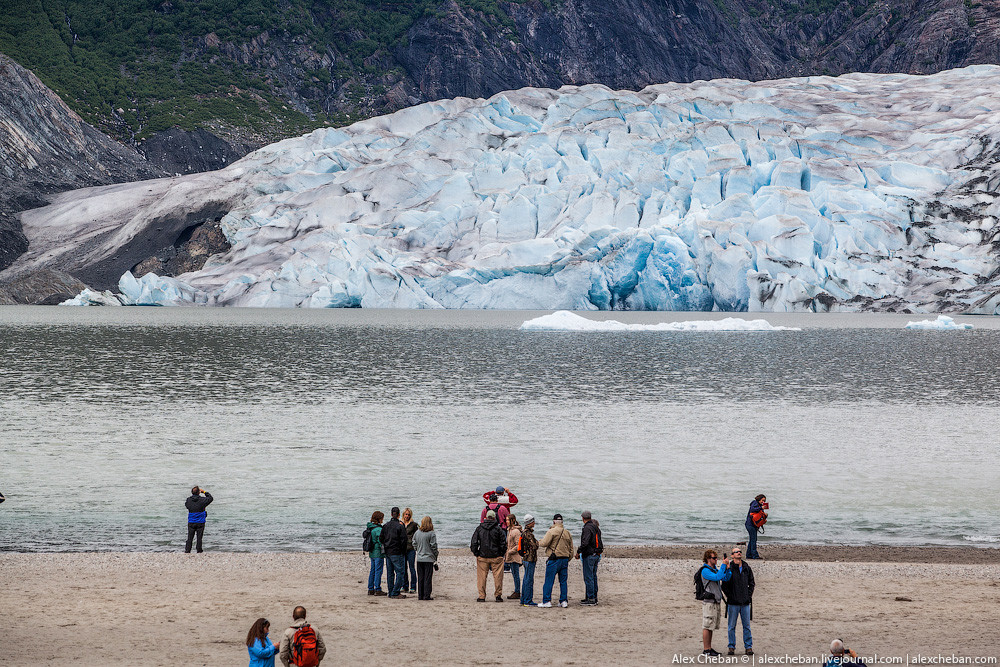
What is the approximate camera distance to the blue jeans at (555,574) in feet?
37.1

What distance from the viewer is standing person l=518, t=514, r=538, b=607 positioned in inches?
444

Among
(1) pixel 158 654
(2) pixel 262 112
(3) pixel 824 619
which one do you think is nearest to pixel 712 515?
(3) pixel 824 619

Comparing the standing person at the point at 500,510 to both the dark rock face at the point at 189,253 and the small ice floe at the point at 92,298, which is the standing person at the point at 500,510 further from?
the dark rock face at the point at 189,253

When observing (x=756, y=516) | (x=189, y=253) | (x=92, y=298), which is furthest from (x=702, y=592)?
(x=189, y=253)

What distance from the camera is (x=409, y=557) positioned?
40.2 feet

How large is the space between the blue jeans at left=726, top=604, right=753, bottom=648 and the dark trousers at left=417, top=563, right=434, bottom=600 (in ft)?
11.0

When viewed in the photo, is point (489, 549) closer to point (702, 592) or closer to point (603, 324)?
point (702, 592)

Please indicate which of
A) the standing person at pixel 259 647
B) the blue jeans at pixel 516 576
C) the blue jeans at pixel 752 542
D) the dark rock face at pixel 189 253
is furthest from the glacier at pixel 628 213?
the standing person at pixel 259 647

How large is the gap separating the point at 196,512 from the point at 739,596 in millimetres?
7502

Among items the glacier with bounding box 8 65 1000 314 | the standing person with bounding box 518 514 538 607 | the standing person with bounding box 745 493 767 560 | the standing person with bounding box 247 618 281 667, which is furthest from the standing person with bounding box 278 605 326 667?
the glacier with bounding box 8 65 1000 314

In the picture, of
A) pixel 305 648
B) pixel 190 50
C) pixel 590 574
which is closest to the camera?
pixel 305 648

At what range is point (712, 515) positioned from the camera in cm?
1689

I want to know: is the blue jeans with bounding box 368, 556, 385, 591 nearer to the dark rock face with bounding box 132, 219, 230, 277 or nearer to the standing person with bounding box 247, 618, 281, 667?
the standing person with bounding box 247, 618, 281, 667

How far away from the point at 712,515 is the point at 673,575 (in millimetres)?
4126
